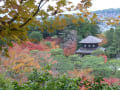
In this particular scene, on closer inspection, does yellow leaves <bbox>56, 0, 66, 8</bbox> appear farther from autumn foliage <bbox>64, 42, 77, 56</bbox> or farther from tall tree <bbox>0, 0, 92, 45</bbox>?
autumn foliage <bbox>64, 42, 77, 56</bbox>

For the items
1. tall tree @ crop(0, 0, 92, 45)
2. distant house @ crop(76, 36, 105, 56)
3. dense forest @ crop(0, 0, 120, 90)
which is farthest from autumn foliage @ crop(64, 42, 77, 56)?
tall tree @ crop(0, 0, 92, 45)

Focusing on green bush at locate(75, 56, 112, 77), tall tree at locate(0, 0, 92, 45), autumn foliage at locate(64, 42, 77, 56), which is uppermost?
tall tree at locate(0, 0, 92, 45)

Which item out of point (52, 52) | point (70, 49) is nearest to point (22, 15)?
point (52, 52)

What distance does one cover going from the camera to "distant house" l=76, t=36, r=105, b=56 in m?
8.13

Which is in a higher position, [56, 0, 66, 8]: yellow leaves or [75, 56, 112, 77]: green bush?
[56, 0, 66, 8]: yellow leaves

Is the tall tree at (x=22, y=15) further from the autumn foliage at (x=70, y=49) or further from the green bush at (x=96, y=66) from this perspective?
the autumn foliage at (x=70, y=49)

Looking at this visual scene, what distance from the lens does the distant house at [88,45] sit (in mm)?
8133

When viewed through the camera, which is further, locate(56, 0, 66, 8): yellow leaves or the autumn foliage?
the autumn foliage

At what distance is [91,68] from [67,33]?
3.89m

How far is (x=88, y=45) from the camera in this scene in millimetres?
8531

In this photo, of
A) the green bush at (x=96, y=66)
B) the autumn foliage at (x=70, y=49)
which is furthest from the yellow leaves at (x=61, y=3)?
the autumn foliage at (x=70, y=49)

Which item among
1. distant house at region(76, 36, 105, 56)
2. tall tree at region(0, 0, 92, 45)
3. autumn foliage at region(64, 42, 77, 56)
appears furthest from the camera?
distant house at region(76, 36, 105, 56)

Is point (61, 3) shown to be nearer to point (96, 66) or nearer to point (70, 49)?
point (96, 66)

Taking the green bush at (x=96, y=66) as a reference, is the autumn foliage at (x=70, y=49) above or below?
above
